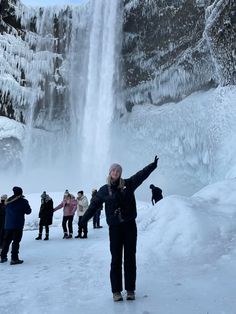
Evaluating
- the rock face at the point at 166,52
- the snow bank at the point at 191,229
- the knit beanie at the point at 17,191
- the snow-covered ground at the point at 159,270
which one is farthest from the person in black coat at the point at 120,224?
the rock face at the point at 166,52

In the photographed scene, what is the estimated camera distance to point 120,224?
4.93 meters

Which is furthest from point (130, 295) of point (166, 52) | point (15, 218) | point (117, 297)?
point (166, 52)

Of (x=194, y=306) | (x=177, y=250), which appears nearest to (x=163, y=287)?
(x=194, y=306)

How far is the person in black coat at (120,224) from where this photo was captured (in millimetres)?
4863

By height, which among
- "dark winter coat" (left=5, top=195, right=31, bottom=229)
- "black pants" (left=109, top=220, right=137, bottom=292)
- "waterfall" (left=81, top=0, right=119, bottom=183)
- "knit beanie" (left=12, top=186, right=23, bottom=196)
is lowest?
"black pants" (left=109, top=220, right=137, bottom=292)

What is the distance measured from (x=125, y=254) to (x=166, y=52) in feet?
88.9

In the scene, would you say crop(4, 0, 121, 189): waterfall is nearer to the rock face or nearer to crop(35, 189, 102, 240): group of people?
the rock face

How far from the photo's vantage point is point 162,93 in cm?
3116

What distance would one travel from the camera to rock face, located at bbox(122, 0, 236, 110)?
27078mm

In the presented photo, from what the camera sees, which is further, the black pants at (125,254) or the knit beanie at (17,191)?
the knit beanie at (17,191)

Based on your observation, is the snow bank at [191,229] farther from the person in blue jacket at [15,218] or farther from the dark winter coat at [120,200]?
the person in blue jacket at [15,218]

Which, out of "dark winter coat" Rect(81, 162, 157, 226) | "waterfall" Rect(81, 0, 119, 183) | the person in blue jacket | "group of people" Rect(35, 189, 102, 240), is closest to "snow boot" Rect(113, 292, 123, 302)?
"dark winter coat" Rect(81, 162, 157, 226)

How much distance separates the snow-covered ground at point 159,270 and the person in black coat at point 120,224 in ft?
1.02

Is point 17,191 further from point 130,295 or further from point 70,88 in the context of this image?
point 70,88
